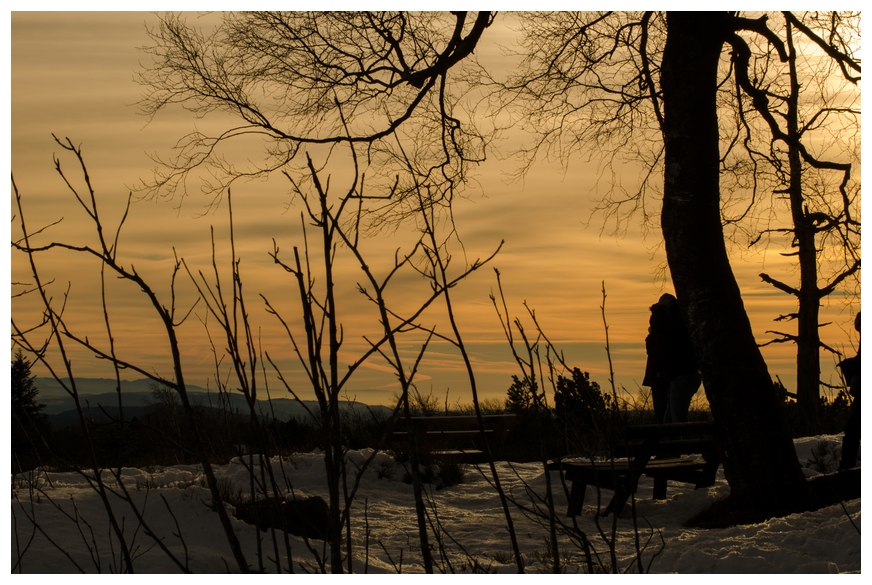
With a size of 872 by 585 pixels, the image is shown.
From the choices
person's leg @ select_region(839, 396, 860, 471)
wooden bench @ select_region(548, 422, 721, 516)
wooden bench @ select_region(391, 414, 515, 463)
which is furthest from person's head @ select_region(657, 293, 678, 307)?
wooden bench @ select_region(391, 414, 515, 463)

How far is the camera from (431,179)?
863 centimetres

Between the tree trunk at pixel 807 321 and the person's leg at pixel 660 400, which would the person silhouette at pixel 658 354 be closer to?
the person's leg at pixel 660 400

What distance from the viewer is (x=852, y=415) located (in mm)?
5980

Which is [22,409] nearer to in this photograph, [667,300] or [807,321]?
[667,300]

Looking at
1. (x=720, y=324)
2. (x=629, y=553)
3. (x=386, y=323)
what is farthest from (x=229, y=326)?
(x=720, y=324)

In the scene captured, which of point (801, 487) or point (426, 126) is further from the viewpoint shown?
point (426, 126)

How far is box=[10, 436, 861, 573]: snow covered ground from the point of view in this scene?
4219 millimetres

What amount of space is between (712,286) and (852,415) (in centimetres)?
163

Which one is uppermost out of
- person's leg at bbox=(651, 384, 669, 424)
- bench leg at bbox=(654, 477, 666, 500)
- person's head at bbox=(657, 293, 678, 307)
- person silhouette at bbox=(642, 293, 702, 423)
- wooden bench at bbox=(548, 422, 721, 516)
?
person's head at bbox=(657, 293, 678, 307)

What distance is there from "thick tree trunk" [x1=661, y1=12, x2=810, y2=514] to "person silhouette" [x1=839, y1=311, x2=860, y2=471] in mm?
785

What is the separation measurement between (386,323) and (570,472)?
5.24 m

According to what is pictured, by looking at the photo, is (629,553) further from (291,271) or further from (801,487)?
(291,271)

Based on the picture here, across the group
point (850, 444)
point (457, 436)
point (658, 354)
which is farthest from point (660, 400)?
point (457, 436)

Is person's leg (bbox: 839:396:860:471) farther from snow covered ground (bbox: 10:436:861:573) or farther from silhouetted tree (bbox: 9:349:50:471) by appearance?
silhouetted tree (bbox: 9:349:50:471)
